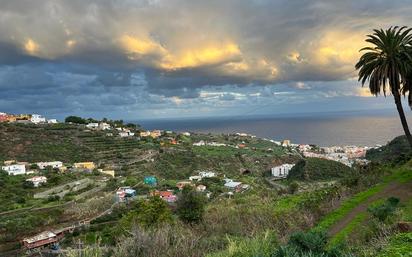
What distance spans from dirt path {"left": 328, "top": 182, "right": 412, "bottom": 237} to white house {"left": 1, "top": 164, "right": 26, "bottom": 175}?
52.7 metres

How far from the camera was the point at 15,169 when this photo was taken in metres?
56.2

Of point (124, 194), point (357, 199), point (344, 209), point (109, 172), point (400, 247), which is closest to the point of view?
point (400, 247)

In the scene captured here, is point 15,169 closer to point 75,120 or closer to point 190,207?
point 190,207

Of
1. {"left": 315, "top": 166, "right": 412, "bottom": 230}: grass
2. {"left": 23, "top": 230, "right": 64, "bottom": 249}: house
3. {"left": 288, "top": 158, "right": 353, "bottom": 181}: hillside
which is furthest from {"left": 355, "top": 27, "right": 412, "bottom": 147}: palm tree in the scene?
{"left": 288, "top": 158, "right": 353, "bottom": 181}: hillside

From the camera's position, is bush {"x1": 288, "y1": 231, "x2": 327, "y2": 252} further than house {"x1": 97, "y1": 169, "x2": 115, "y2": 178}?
No

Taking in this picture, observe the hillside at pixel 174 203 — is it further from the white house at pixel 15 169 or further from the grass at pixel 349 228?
the white house at pixel 15 169

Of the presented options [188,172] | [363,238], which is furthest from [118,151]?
[363,238]

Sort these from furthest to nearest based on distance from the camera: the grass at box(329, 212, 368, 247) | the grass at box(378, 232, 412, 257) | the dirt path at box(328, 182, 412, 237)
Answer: the dirt path at box(328, 182, 412, 237) < the grass at box(329, 212, 368, 247) < the grass at box(378, 232, 412, 257)

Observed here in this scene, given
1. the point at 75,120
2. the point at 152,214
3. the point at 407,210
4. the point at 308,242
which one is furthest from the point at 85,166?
the point at 308,242

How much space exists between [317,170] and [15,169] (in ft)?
156

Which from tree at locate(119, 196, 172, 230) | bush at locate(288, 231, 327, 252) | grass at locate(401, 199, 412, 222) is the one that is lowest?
tree at locate(119, 196, 172, 230)

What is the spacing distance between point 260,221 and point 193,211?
801 centimetres

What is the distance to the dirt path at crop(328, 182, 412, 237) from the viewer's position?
498 inches

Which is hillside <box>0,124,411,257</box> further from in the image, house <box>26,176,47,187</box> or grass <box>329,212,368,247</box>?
house <box>26,176,47,187</box>
